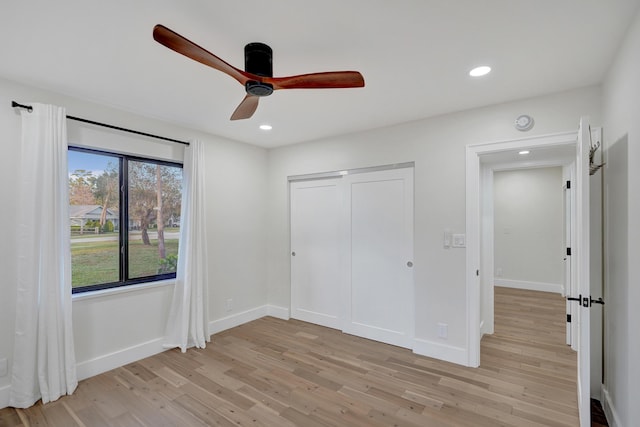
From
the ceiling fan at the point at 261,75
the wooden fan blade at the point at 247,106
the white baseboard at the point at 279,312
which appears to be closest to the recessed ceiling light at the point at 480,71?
the ceiling fan at the point at 261,75

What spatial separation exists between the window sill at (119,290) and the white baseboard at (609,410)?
4007 mm

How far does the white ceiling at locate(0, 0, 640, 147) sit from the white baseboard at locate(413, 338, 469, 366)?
245 centimetres

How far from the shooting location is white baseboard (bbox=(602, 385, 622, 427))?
6.73 ft

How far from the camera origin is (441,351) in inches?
127

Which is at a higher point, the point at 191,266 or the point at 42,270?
the point at 42,270

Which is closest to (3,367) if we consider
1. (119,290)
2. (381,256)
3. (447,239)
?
(119,290)

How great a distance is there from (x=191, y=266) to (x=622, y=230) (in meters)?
3.74

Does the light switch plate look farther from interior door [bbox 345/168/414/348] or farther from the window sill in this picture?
the window sill

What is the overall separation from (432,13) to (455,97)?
129cm

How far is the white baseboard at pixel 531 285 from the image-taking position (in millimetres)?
5992

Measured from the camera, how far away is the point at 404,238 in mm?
3570

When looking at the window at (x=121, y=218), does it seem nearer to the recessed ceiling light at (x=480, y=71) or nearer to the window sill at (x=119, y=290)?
the window sill at (x=119, y=290)

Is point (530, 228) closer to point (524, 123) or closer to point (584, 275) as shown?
point (524, 123)

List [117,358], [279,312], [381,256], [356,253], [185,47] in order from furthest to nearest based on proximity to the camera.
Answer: [279,312]
[356,253]
[381,256]
[117,358]
[185,47]
